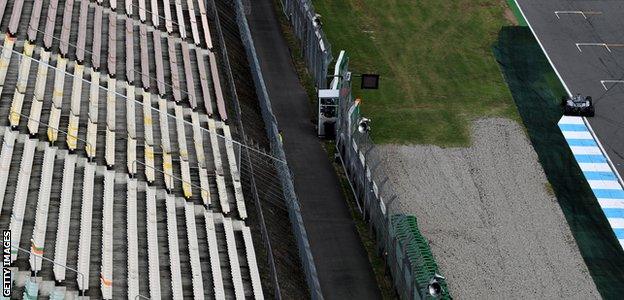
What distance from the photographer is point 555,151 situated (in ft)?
142

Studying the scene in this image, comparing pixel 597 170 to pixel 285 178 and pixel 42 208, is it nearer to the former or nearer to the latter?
pixel 285 178

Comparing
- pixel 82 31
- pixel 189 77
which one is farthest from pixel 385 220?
pixel 82 31

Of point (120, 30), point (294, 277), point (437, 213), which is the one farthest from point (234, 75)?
point (294, 277)

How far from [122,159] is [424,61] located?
20.9m

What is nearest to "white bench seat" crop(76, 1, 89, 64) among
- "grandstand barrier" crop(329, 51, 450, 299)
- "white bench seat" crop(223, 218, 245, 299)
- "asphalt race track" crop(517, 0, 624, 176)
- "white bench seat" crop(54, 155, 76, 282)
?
"white bench seat" crop(54, 155, 76, 282)

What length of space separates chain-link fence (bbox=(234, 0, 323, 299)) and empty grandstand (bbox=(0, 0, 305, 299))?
496 mm

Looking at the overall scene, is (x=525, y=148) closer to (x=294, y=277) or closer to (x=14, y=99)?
(x=294, y=277)

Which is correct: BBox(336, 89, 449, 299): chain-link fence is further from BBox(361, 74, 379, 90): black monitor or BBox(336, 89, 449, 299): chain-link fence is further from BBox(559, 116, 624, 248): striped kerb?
BBox(559, 116, 624, 248): striped kerb

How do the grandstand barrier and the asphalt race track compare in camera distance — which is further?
the asphalt race track

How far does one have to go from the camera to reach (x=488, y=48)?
2063 inches

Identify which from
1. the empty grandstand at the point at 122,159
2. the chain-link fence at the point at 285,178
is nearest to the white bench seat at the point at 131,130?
the empty grandstand at the point at 122,159

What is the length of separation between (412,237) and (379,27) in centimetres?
2167

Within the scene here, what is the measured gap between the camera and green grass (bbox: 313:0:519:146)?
45.4 m

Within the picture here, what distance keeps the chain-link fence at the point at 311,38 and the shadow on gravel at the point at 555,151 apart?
27.8ft
